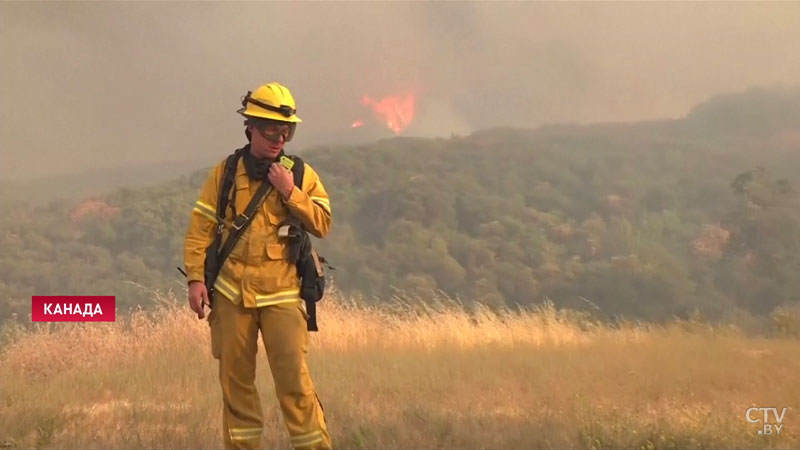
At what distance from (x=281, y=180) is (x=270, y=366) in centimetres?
90

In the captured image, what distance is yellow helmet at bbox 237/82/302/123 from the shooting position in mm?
2951

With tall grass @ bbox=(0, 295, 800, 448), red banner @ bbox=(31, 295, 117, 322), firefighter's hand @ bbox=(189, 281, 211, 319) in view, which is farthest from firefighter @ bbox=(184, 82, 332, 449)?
red banner @ bbox=(31, 295, 117, 322)

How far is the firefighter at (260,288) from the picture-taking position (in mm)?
2973

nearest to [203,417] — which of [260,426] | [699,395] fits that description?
[260,426]

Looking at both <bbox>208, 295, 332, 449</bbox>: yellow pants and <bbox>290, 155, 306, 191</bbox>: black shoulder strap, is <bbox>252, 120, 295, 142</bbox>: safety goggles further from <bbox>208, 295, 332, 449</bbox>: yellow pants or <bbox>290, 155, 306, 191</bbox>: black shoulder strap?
<bbox>208, 295, 332, 449</bbox>: yellow pants

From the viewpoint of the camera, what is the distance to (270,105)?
2951 mm

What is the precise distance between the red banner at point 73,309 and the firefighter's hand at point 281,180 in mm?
5188

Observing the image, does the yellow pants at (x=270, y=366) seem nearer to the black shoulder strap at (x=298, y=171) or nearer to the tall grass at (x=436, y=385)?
the black shoulder strap at (x=298, y=171)

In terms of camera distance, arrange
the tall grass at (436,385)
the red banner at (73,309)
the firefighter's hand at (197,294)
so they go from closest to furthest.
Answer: the firefighter's hand at (197,294), the tall grass at (436,385), the red banner at (73,309)

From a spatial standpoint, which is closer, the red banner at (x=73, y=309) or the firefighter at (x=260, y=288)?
the firefighter at (x=260, y=288)

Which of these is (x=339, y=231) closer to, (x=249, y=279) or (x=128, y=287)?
(x=128, y=287)

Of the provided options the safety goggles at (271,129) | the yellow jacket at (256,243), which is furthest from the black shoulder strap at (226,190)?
the safety goggles at (271,129)

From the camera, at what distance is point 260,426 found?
3094mm

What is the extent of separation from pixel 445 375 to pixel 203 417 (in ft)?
6.07
